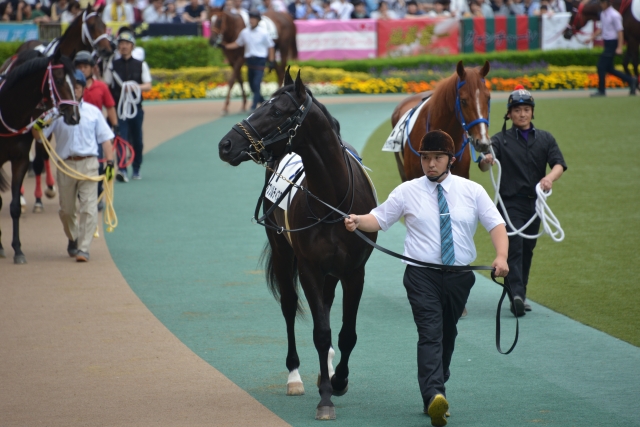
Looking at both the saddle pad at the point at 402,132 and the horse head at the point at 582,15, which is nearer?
the saddle pad at the point at 402,132

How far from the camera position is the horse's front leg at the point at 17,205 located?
28.1 feet

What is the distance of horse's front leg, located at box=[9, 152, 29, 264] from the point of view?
856cm

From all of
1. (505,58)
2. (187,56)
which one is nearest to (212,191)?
(187,56)

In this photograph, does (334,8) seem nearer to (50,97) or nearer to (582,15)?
(582,15)

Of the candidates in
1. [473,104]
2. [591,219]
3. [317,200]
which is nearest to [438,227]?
[317,200]

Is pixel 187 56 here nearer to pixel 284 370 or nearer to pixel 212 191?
pixel 212 191

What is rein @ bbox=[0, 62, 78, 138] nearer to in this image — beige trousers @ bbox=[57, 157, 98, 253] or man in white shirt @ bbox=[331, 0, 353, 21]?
beige trousers @ bbox=[57, 157, 98, 253]

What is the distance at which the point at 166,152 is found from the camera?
1555 centimetres

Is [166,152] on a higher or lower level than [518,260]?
lower

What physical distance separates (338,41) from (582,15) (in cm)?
739

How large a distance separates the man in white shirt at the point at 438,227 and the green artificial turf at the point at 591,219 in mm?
2062

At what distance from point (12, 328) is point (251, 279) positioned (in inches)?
91.3

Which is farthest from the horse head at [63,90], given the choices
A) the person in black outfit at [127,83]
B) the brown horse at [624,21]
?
the brown horse at [624,21]

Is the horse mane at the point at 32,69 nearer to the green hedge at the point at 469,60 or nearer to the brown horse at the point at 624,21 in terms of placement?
the brown horse at the point at 624,21
